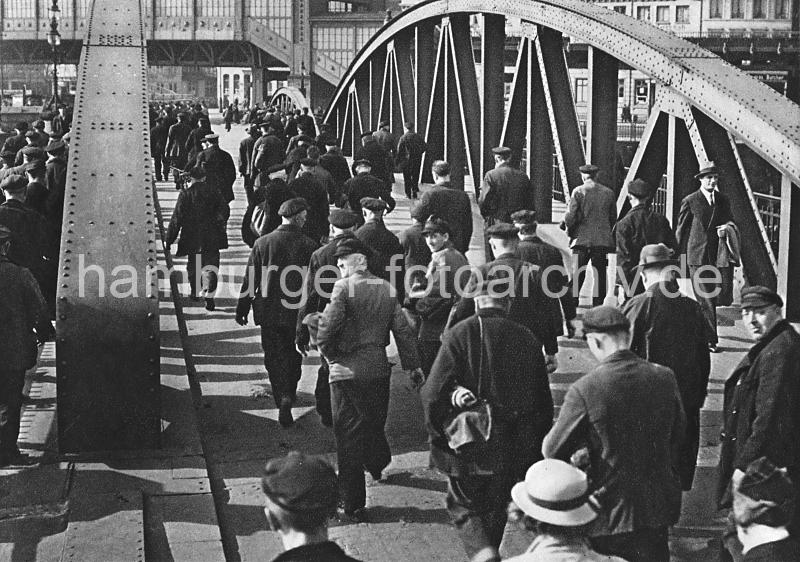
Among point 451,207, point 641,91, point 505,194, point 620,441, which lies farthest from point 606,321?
point 641,91

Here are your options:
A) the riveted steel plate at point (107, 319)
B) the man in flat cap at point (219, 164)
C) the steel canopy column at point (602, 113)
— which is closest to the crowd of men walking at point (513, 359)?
the riveted steel plate at point (107, 319)

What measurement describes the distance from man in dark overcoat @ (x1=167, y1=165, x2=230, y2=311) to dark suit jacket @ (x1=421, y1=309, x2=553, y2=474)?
263 inches

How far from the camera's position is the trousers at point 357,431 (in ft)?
21.9

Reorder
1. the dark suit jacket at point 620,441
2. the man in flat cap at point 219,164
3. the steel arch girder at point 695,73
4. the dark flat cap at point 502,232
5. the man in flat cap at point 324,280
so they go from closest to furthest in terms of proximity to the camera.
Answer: the dark suit jacket at point 620,441 → the dark flat cap at point 502,232 → the man in flat cap at point 324,280 → the steel arch girder at point 695,73 → the man in flat cap at point 219,164

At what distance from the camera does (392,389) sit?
369 inches

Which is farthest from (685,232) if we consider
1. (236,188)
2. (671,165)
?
(236,188)

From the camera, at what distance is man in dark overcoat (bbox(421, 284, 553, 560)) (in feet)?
18.3

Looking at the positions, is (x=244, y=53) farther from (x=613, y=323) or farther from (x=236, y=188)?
(x=613, y=323)

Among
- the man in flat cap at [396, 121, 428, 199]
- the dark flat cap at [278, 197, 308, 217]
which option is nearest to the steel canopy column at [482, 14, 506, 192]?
the man in flat cap at [396, 121, 428, 199]

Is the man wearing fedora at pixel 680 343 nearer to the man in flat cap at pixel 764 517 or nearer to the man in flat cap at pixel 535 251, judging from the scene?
the man in flat cap at pixel 535 251

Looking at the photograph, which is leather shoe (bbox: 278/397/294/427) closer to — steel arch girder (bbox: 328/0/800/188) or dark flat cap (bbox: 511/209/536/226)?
dark flat cap (bbox: 511/209/536/226)

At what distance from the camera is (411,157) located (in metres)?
18.8

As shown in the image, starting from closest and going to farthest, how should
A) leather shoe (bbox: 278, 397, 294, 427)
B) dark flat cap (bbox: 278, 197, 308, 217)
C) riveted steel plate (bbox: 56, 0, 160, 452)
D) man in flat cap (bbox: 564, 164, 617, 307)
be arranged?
riveted steel plate (bbox: 56, 0, 160, 452), leather shoe (bbox: 278, 397, 294, 427), dark flat cap (bbox: 278, 197, 308, 217), man in flat cap (bbox: 564, 164, 617, 307)

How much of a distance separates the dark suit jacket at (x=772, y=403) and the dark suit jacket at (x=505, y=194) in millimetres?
6371
